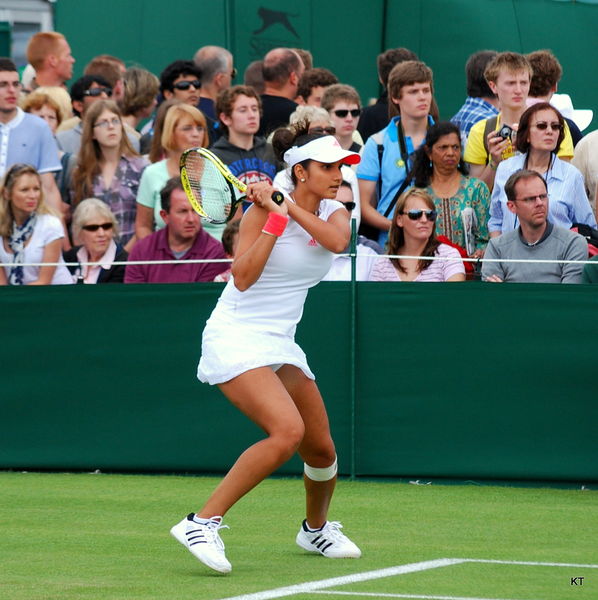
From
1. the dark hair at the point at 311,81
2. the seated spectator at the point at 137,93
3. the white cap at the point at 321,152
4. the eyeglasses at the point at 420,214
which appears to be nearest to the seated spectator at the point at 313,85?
the dark hair at the point at 311,81

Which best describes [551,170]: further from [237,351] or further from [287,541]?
[237,351]

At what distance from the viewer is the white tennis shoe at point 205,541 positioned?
630 centimetres

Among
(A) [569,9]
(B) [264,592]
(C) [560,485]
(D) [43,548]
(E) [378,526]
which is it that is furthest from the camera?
(A) [569,9]

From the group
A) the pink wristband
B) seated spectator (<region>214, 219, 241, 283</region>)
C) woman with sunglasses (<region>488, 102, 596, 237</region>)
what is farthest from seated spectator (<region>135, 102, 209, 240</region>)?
the pink wristband

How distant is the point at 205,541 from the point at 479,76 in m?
6.42

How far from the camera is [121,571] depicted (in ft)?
21.1

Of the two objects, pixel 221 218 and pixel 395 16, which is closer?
pixel 221 218

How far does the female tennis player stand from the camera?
6.41 m

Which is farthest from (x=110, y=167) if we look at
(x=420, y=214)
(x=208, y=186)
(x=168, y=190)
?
(x=208, y=186)

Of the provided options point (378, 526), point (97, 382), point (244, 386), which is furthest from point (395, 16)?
point (244, 386)

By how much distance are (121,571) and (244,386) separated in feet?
3.18

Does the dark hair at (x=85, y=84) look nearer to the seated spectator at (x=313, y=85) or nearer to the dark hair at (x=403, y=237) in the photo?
the seated spectator at (x=313, y=85)

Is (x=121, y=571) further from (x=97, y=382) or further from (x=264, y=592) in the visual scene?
(x=97, y=382)

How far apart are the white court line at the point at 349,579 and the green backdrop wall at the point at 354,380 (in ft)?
9.47
